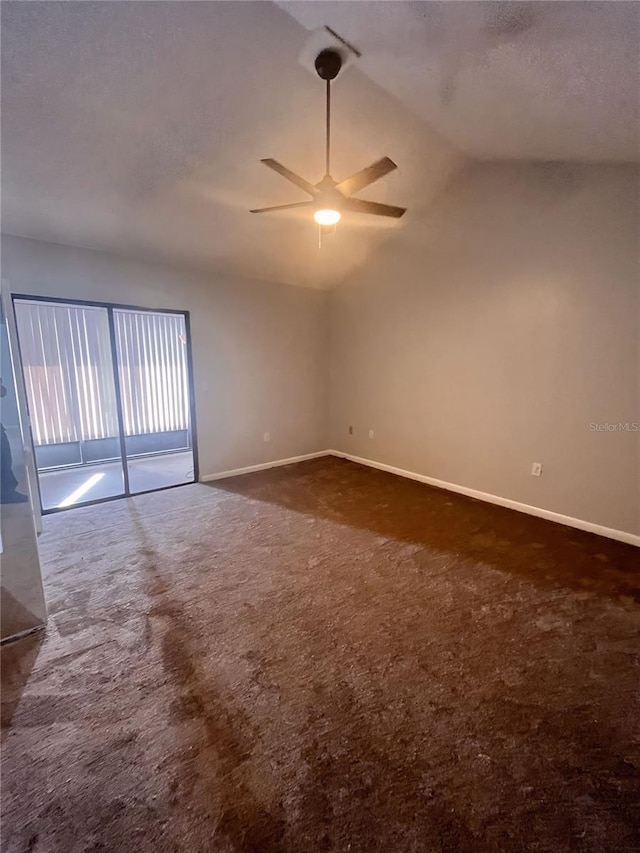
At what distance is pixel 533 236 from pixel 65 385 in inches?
245

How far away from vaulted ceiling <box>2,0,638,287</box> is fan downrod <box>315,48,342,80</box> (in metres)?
0.15

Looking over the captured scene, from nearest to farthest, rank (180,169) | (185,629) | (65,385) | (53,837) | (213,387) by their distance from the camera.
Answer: (53,837), (185,629), (180,169), (213,387), (65,385)

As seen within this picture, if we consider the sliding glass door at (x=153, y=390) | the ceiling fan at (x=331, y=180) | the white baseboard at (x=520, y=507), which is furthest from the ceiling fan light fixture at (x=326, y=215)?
the sliding glass door at (x=153, y=390)

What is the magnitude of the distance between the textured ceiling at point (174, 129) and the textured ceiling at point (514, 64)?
289 millimetres

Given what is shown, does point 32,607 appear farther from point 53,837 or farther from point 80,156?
point 80,156

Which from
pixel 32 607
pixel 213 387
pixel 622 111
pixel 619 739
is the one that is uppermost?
pixel 622 111

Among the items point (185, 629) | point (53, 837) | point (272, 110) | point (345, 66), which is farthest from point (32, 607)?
point (345, 66)

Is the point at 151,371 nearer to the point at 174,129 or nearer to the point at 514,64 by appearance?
the point at 174,129

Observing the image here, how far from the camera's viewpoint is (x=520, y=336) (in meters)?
3.43

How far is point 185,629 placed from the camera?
2.05 m

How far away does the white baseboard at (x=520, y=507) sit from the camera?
9.95ft

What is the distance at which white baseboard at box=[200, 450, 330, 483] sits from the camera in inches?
182

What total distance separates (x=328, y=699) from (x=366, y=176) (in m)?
2.83

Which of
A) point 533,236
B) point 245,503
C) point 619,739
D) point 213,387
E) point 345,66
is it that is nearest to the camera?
point 619,739
